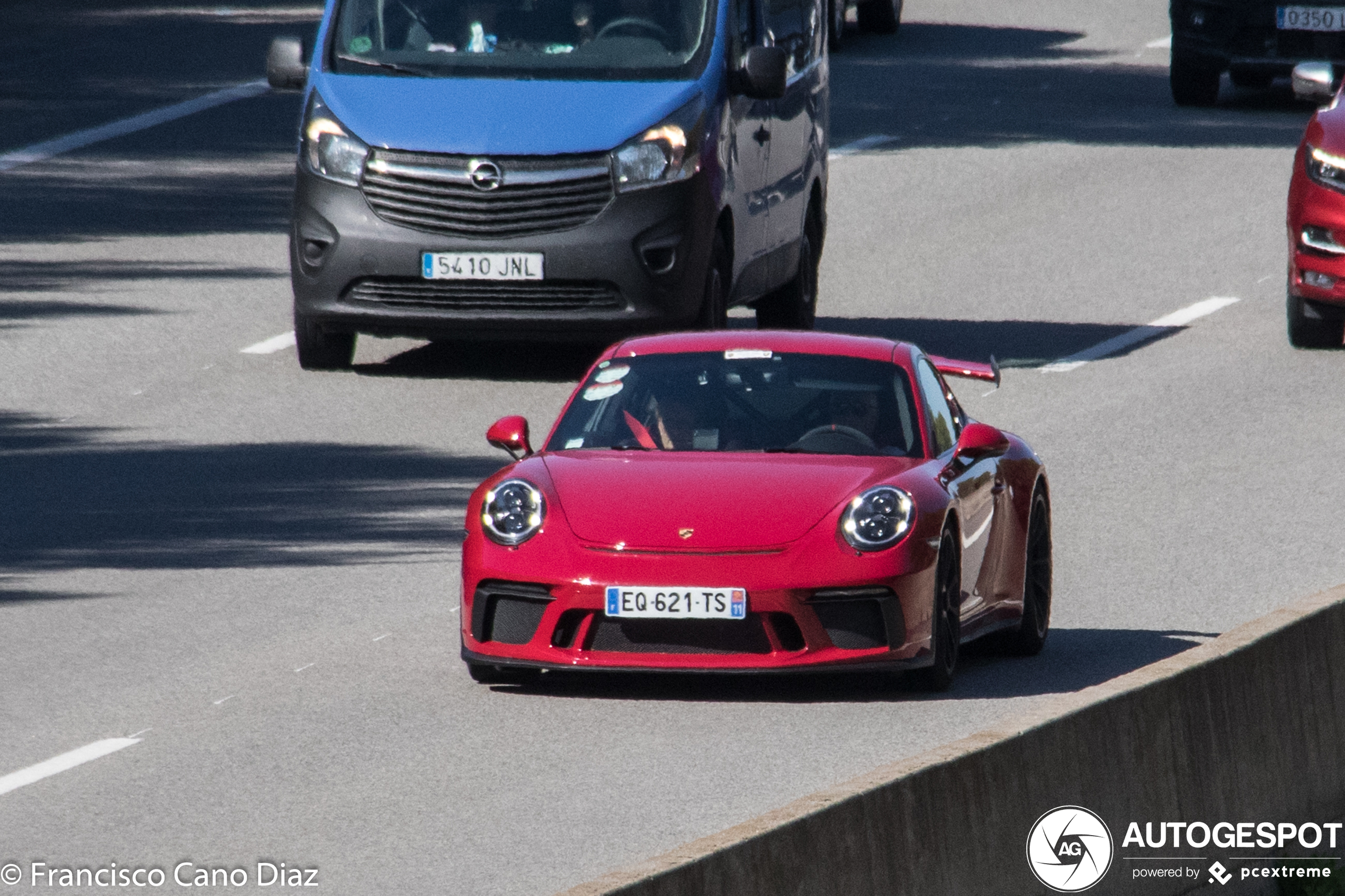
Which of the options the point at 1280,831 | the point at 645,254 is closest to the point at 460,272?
the point at 645,254

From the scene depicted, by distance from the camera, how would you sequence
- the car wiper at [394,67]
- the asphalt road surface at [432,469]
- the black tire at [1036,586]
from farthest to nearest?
the car wiper at [394,67] < the black tire at [1036,586] < the asphalt road surface at [432,469]

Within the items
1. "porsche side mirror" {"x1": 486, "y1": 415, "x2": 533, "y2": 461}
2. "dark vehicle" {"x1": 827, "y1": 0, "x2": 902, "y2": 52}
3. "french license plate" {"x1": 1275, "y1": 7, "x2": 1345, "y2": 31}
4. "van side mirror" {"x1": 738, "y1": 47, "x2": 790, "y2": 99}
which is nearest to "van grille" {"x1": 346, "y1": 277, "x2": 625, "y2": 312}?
"van side mirror" {"x1": 738, "y1": 47, "x2": 790, "y2": 99}

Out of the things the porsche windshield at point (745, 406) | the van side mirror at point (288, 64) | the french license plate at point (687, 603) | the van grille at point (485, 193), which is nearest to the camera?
the french license plate at point (687, 603)

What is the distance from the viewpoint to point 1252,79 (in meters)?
32.6

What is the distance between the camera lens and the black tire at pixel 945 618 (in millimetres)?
10812

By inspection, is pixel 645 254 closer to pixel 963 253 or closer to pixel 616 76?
pixel 616 76

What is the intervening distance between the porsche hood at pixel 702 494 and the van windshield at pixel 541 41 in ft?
21.7

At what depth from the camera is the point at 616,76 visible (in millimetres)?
17516

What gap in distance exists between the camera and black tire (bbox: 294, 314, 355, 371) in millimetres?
18172

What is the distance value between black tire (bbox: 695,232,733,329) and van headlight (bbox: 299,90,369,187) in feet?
6.54

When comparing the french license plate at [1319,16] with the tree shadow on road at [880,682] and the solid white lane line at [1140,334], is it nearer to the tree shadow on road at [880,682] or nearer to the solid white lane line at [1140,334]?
the solid white lane line at [1140,334]

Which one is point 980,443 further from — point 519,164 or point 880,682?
point 519,164

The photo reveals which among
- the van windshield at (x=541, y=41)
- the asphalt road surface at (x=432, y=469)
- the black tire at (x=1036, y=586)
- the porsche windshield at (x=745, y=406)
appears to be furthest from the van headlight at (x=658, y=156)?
the porsche windshield at (x=745, y=406)

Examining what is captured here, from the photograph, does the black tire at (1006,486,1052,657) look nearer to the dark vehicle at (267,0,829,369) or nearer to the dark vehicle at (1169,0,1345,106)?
the dark vehicle at (267,0,829,369)
